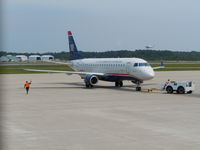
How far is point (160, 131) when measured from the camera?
16922 mm

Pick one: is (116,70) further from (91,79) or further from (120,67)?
(91,79)

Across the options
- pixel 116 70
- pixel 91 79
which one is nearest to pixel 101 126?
pixel 91 79

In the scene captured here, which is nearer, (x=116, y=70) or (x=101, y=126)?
(x=101, y=126)

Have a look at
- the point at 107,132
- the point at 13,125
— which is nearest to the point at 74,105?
the point at 13,125

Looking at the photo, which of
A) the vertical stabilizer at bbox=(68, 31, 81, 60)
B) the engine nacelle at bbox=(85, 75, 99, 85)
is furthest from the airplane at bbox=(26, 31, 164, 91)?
the vertical stabilizer at bbox=(68, 31, 81, 60)

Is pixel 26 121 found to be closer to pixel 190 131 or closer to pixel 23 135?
pixel 23 135

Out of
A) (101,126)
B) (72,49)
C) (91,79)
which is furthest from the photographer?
(72,49)

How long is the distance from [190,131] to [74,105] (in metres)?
12.4

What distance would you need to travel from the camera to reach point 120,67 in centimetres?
4406

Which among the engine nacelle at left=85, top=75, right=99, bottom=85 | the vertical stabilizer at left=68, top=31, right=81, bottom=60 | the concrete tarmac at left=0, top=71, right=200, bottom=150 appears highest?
the vertical stabilizer at left=68, top=31, right=81, bottom=60

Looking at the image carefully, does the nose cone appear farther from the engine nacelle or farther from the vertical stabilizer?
the vertical stabilizer

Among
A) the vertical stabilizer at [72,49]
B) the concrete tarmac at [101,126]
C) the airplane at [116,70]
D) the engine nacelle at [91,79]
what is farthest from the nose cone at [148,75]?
the vertical stabilizer at [72,49]

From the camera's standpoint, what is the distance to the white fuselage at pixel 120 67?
4074cm

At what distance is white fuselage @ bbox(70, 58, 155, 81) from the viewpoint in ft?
134
